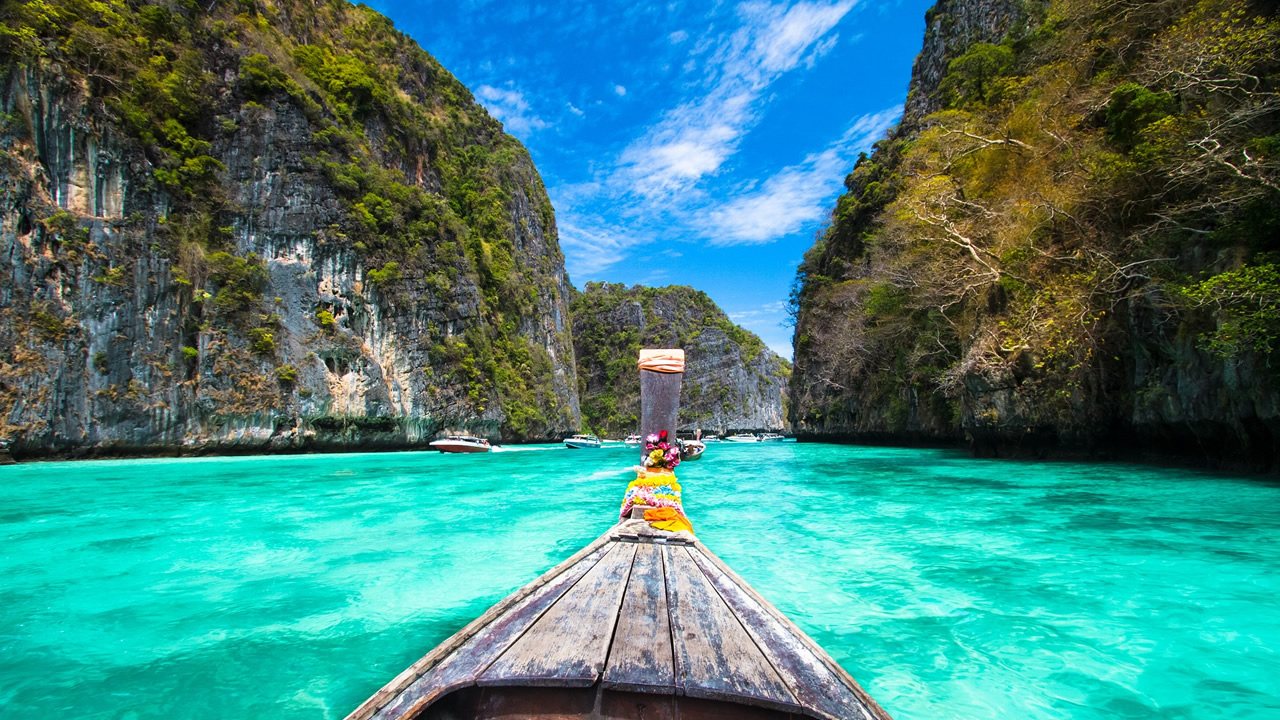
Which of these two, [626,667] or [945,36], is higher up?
[945,36]

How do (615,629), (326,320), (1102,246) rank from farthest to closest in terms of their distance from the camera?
1. (326,320)
2. (1102,246)
3. (615,629)

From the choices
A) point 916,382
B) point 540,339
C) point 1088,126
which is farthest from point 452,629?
point 540,339

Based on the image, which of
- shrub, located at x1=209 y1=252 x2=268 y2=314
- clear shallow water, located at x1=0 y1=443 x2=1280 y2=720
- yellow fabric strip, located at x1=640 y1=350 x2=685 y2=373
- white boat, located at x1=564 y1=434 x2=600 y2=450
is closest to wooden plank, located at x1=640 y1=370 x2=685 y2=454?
yellow fabric strip, located at x1=640 y1=350 x2=685 y2=373

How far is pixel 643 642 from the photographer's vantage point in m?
2.16

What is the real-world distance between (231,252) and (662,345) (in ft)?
189

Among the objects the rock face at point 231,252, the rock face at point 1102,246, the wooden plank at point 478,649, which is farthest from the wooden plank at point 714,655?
the rock face at point 231,252

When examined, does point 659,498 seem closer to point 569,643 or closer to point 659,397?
point 569,643

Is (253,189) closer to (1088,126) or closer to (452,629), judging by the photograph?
(452,629)

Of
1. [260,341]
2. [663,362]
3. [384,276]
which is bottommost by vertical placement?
[663,362]

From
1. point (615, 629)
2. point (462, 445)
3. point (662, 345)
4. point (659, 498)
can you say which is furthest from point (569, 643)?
point (662, 345)

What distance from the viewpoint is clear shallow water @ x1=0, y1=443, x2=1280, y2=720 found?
3174 millimetres

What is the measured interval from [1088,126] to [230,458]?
108 feet

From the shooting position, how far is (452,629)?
4.14m

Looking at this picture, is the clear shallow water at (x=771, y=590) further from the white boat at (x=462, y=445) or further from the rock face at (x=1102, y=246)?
the white boat at (x=462, y=445)
